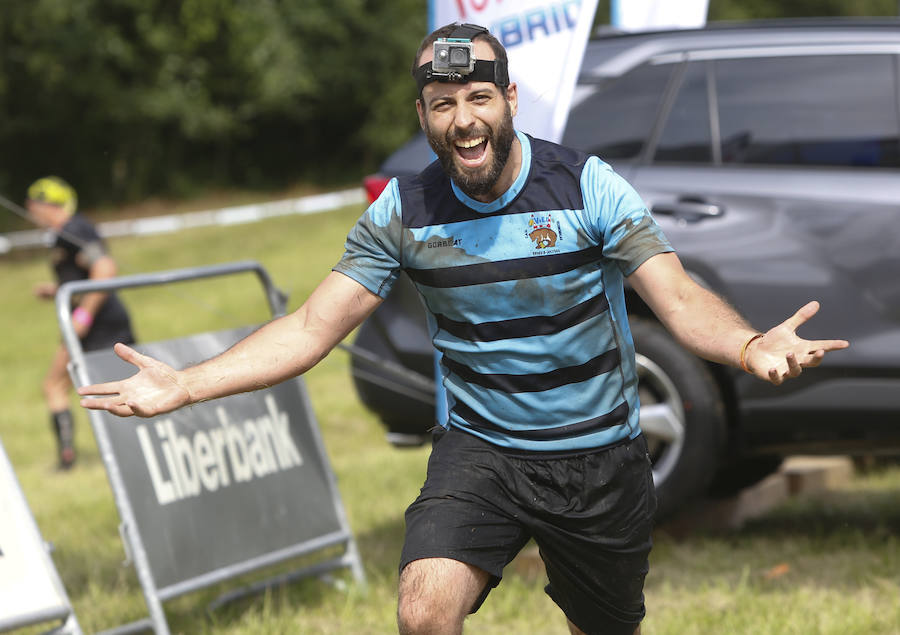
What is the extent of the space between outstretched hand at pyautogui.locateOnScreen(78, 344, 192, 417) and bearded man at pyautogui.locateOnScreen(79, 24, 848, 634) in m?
0.02

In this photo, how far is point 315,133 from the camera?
1684 inches

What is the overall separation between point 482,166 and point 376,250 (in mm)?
377

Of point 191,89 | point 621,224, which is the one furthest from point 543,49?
point 191,89

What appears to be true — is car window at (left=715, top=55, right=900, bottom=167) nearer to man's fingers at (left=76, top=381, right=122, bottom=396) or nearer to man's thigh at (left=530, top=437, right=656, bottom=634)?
man's thigh at (left=530, top=437, right=656, bottom=634)

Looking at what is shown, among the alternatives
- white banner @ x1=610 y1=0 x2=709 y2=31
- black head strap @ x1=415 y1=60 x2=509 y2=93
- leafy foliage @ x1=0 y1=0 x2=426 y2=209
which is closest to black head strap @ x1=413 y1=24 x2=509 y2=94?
black head strap @ x1=415 y1=60 x2=509 y2=93

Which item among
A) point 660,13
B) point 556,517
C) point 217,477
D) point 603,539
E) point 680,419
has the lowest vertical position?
point 680,419

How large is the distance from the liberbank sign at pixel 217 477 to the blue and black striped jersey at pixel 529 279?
1.77 metres

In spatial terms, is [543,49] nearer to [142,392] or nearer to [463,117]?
[463,117]

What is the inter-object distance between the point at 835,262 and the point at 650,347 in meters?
0.83

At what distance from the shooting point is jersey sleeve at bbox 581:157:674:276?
10.5 feet

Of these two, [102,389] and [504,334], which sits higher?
[102,389]

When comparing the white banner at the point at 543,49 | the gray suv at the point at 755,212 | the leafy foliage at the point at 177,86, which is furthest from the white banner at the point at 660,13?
the leafy foliage at the point at 177,86

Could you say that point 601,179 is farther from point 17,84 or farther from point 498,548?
point 17,84

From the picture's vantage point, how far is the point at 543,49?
15.9 ft
